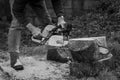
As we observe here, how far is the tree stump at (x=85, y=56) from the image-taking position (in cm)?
339

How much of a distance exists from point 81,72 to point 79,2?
502 centimetres

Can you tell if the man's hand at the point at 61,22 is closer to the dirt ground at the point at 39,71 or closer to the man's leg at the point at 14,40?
the man's leg at the point at 14,40

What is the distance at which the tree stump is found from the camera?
3393 mm

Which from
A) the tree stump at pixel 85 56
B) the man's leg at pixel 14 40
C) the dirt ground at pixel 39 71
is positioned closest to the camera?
the tree stump at pixel 85 56

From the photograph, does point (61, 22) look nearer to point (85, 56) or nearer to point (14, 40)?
point (85, 56)

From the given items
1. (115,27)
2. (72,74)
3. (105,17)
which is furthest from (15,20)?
(105,17)

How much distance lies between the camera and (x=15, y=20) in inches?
142

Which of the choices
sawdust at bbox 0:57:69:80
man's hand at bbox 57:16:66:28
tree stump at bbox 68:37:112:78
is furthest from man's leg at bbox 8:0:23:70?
tree stump at bbox 68:37:112:78

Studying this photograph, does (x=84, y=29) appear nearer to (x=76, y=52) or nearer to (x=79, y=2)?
(x=79, y=2)

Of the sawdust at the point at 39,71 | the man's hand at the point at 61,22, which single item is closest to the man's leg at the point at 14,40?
the sawdust at the point at 39,71

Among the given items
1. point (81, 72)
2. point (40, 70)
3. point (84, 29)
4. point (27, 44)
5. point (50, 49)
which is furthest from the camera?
point (84, 29)

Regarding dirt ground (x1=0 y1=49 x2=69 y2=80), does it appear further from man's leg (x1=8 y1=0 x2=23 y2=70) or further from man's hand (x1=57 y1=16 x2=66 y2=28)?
man's hand (x1=57 y1=16 x2=66 y2=28)

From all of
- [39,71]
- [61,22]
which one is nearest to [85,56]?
[61,22]

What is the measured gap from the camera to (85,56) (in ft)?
11.3
